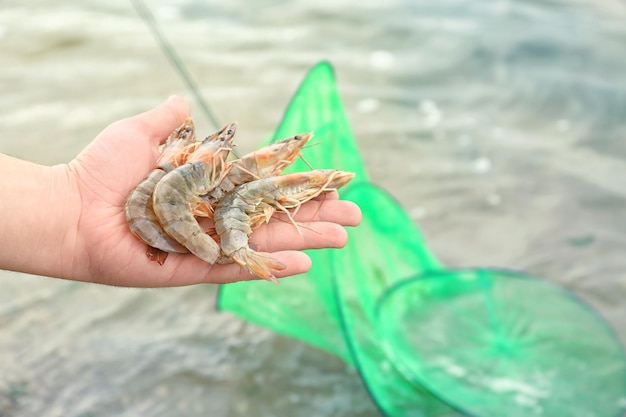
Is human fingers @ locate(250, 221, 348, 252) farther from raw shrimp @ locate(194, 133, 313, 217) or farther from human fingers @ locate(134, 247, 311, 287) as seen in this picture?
raw shrimp @ locate(194, 133, 313, 217)

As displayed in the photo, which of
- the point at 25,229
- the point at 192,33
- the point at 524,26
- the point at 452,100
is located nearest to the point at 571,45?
the point at 524,26

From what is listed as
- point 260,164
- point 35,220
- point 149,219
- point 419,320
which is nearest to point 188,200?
point 149,219

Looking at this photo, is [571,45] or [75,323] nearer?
[75,323]

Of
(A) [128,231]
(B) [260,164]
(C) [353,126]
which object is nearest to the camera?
(A) [128,231]

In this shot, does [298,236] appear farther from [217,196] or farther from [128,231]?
[128,231]

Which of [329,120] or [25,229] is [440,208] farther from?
[25,229]

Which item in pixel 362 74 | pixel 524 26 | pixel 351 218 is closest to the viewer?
pixel 351 218

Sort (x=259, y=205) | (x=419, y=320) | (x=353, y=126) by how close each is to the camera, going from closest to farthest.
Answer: (x=259, y=205) → (x=419, y=320) → (x=353, y=126)

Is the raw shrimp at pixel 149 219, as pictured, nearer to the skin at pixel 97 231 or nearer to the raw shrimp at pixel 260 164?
the skin at pixel 97 231
